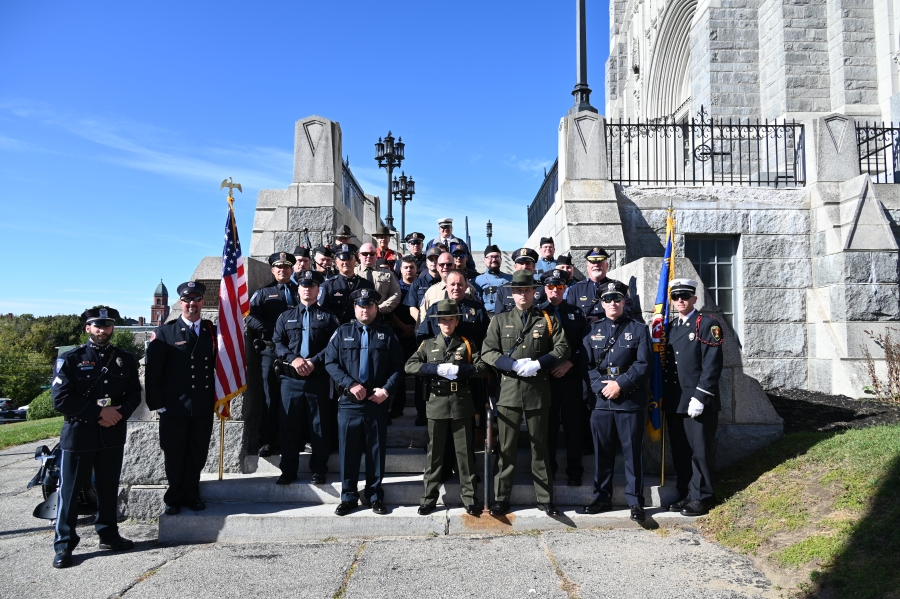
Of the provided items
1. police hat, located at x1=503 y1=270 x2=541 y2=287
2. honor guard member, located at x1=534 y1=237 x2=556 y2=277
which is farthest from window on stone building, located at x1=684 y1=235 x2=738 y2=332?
police hat, located at x1=503 y1=270 x2=541 y2=287

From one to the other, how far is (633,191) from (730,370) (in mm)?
4408

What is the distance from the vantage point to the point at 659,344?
6.13 metres

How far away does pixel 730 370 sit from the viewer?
6559mm

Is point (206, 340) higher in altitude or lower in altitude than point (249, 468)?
higher

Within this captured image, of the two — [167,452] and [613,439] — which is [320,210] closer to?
[167,452]

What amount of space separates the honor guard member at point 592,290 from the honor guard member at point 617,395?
611mm

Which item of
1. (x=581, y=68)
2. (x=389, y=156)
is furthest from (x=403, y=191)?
(x=581, y=68)

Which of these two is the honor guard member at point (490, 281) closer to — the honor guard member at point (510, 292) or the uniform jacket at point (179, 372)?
the honor guard member at point (510, 292)

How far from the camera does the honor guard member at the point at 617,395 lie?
5586 mm

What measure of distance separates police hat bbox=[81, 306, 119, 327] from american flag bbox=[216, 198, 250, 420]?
0.98m

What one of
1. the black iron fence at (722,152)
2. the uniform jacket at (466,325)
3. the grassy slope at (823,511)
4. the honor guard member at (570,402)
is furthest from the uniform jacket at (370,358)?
the black iron fence at (722,152)

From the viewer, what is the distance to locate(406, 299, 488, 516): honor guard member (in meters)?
5.57

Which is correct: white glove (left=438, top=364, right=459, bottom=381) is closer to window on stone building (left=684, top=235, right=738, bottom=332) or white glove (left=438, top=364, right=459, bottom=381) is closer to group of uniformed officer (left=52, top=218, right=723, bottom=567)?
group of uniformed officer (left=52, top=218, right=723, bottom=567)

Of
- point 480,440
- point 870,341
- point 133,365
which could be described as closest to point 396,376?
point 480,440
